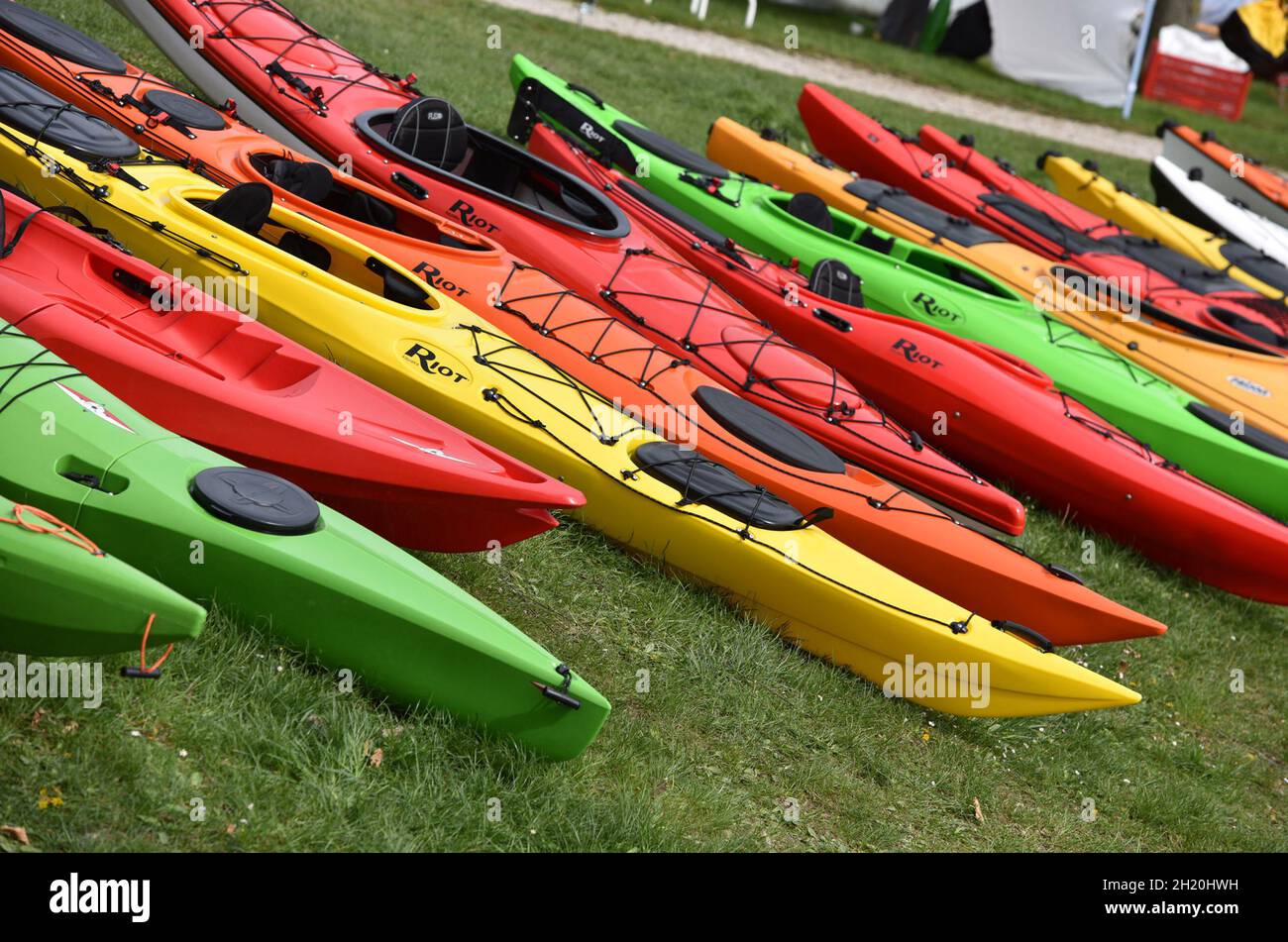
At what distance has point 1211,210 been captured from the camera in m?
9.36

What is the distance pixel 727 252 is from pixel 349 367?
2.39 metres

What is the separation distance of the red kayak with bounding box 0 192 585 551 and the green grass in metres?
8.79

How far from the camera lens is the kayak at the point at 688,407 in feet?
15.1

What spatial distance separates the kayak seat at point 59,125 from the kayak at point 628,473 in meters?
0.26

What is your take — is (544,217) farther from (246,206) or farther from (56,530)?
(56,530)

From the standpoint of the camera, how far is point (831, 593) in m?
4.18

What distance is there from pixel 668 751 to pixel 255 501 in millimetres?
1395

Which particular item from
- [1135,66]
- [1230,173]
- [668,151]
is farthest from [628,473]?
[1135,66]

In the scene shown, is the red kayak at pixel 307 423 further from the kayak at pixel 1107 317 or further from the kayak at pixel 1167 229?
the kayak at pixel 1167 229

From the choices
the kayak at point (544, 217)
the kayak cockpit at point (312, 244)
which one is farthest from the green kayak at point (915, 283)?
the kayak cockpit at point (312, 244)

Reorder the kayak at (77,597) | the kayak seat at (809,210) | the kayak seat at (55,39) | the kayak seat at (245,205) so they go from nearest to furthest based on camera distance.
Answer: the kayak at (77,597)
the kayak seat at (245,205)
the kayak seat at (55,39)
the kayak seat at (809,210)
